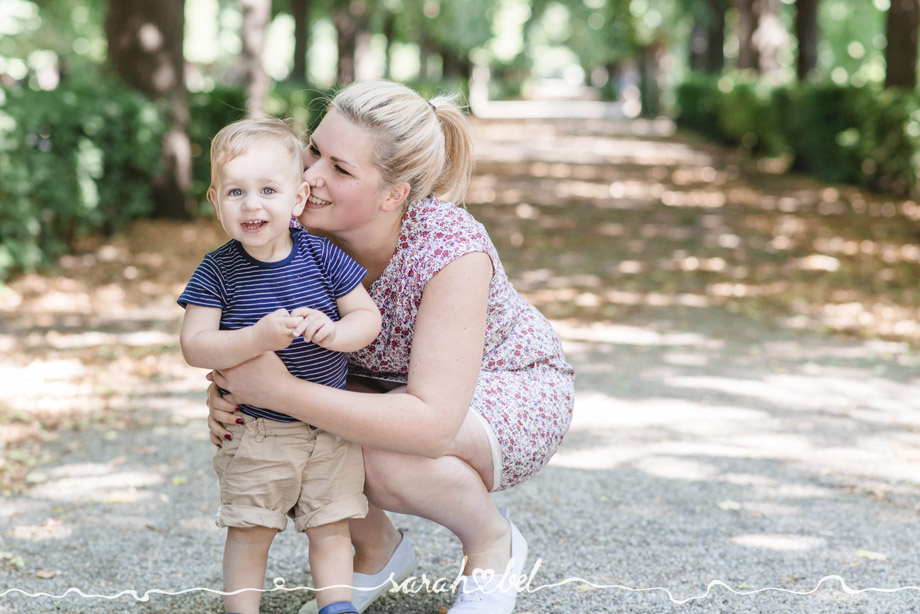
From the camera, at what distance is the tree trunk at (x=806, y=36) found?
1948 centimetres

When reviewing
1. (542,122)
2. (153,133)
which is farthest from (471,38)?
(153,133)

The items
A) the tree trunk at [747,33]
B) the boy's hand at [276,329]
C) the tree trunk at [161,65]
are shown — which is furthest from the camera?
the tree trunk at [747,33]

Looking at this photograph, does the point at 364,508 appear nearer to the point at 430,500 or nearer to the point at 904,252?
the point at 430,500

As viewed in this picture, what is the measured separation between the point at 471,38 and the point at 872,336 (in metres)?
27.1

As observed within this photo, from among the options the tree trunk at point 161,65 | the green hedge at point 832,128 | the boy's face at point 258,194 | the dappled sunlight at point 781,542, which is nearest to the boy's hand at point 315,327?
the boy's face at point 258,194

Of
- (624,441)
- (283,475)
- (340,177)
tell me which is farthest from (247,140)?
(624,441)

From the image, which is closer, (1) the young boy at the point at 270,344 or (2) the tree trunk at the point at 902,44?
(1) the young boy at the point at 270,344

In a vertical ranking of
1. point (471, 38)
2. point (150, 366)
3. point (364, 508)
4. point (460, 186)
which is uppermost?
point (471, 38)

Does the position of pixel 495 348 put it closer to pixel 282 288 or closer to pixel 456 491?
pixel 456 491

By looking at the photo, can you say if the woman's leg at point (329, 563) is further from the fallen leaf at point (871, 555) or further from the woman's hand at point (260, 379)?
the fallen leaf at point (871, 555)

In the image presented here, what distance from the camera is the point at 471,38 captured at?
3244 cm

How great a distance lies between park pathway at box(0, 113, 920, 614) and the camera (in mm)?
3213

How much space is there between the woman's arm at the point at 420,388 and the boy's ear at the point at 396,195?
237 mm

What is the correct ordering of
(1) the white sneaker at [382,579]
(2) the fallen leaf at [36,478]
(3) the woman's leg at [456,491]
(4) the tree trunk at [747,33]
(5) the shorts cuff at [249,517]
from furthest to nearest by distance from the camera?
(4) the tree trunk at [747,33] → (2) the fallen leaf at [36,478] → (1) the white sneaker at [382,579] → (3) the woman's leg at [456,491] → (5) the shorts cuff at [249,517]
